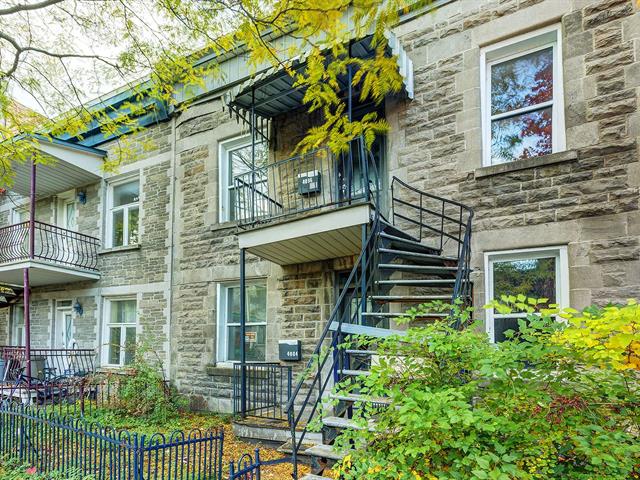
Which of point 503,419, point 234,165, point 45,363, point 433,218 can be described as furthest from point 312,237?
point 45,363

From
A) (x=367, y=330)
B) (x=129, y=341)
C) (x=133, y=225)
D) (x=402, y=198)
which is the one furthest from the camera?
(x=133, y=225)

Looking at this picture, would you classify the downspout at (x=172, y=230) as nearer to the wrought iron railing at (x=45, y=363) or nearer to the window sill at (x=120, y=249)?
the window sill at (x=120, y=249)

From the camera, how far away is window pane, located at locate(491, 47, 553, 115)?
6008mm

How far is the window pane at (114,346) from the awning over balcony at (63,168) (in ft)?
13.3

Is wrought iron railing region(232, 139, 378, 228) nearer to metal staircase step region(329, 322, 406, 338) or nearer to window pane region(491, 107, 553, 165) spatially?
window pane region(491, 107, 553, 165)

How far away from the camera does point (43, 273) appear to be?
1124 centimetres

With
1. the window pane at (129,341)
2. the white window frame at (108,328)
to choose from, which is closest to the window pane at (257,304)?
the white window frame at (108,328)

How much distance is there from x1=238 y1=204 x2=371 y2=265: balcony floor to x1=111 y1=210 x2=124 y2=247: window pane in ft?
19.0

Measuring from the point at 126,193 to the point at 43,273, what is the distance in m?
2.85

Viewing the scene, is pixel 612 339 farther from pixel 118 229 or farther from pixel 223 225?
pixel 118 229

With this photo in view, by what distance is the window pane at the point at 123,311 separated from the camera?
11055 millimetres

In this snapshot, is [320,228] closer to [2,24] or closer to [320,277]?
[320,277]

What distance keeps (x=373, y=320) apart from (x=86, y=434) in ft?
11.7

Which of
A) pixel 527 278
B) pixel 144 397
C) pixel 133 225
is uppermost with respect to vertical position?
pixel 133 225
